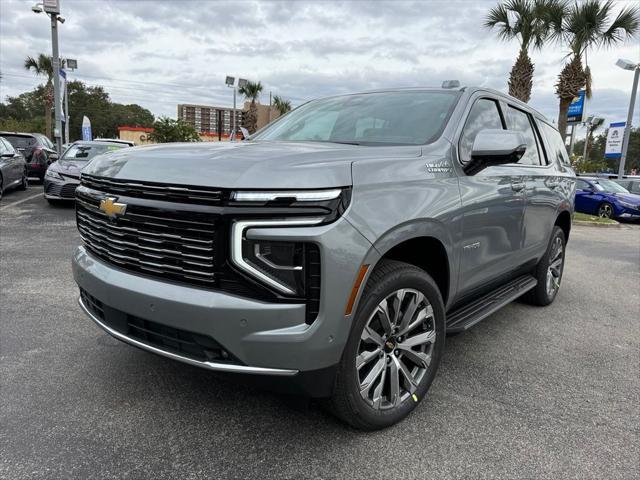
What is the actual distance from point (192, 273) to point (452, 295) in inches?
63.7

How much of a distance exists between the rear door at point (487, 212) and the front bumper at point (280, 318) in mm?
1095

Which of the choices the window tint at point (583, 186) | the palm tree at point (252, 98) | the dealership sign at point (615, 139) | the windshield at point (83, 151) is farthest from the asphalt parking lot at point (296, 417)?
the palm tree at point (252, 98)

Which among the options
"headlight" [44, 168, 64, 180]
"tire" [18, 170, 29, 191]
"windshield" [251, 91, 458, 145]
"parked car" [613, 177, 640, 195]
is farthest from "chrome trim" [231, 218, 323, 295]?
"parked car" [613, 177, 640, 195]

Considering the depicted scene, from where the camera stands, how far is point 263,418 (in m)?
2.61

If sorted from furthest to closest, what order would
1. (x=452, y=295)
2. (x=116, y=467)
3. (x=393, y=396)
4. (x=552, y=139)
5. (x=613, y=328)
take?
(x=552, y=139) < (x=613, y=328) < (x=452, y=295) < (x=393, y=396) < (x=116, y=467)

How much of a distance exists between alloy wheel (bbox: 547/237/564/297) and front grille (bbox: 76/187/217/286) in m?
3.90

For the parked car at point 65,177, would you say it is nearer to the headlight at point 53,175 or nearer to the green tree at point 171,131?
the headlight at point 53,175

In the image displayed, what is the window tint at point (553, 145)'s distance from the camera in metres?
4.69

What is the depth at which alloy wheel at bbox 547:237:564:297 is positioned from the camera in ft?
16.1

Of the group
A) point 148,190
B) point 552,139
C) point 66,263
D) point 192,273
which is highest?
point 552,139

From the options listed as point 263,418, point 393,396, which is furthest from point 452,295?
point 263,418

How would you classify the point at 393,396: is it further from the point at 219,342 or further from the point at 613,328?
the point at 613,328

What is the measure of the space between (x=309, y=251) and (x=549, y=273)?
3748mm

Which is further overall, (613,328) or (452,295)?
(613,328)
